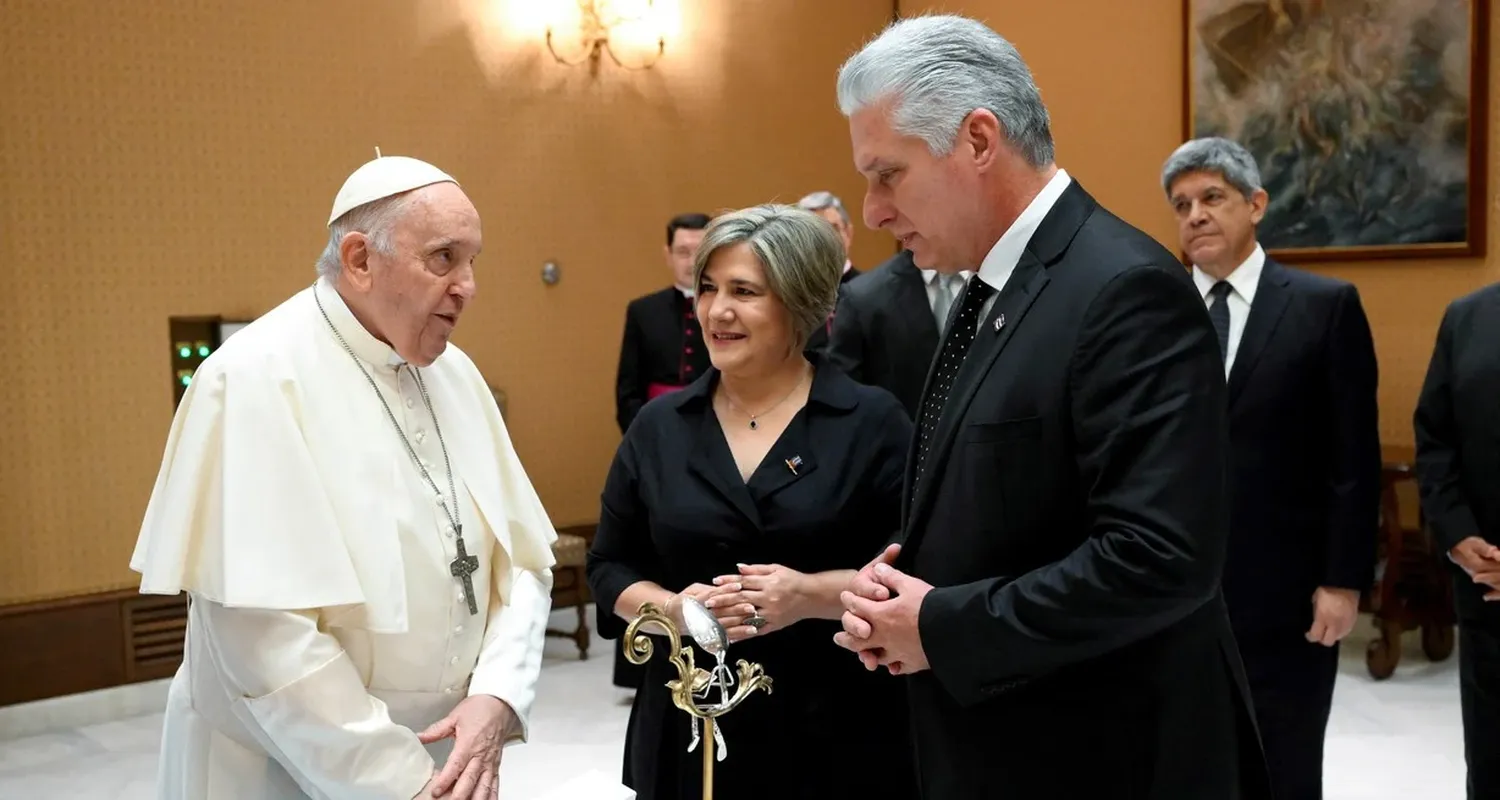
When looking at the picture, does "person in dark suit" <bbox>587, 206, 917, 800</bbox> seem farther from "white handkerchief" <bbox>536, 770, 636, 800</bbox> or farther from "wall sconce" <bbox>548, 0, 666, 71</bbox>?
"wall sconce" <bbox>548, 0, 666, 71</bbox>

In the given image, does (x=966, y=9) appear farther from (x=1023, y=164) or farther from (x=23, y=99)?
(x=1023, y=164)

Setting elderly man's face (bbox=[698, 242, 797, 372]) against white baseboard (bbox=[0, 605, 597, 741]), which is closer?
elderly man's face (bbox=[698, 242, 797, 372])

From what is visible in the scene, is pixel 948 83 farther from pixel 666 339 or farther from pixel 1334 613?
pixel 666 339

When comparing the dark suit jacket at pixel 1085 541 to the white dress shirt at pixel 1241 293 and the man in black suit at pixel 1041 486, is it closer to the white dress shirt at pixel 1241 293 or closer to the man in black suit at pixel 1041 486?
the man in black suit at pixel 1041 486

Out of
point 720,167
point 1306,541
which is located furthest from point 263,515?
point 720,167

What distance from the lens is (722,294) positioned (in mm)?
2729

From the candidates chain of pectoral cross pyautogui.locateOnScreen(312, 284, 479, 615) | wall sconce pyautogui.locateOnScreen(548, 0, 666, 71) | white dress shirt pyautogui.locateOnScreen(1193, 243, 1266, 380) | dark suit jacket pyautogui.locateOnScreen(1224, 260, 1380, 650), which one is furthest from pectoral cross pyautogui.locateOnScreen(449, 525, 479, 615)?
wall sconce pyautogui.locateOnScreen(548, 0, 666, 71)

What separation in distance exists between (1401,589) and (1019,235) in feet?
16.5

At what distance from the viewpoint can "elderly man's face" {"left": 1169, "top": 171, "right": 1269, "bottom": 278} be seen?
11.9 ft

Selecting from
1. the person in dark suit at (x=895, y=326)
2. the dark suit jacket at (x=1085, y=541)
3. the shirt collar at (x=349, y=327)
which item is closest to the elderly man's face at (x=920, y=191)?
the dark suit jacket at (x=1085, y=541)

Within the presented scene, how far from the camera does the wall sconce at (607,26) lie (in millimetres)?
7289

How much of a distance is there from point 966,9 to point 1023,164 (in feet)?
22.6

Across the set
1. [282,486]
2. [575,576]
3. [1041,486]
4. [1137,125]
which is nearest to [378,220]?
[282,486]

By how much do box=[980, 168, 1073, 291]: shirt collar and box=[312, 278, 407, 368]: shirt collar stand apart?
1.10 metres
